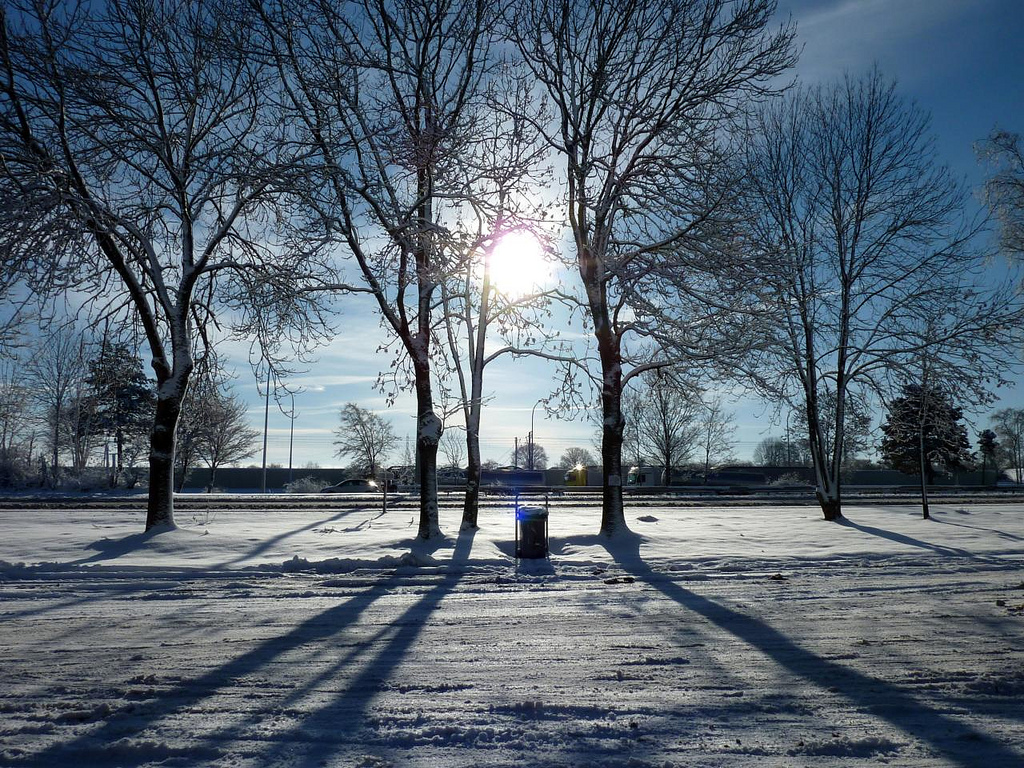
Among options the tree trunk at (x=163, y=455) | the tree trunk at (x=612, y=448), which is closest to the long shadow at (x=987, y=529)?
the tree trunk at (x=612, y=448)

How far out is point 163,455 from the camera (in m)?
14.3

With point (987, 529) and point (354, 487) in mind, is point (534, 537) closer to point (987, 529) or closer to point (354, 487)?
point (987, 529)

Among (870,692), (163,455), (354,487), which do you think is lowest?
(870,692)

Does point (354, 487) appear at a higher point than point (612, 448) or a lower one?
lower

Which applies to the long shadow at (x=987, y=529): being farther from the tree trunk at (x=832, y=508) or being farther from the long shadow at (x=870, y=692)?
the long shadow at (x=870, y=692)

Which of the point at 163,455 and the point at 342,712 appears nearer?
the point at 342,712

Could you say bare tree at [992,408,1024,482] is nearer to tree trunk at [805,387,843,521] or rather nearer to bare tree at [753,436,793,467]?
bare tree at [753,436,793,467]

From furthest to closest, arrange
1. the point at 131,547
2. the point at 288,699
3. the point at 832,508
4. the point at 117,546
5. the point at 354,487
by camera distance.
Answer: the point at 354,487
the point at 832,508
the point at 117,546
the point at 131,547
the point at 288,699

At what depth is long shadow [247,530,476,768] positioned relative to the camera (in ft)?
12.1

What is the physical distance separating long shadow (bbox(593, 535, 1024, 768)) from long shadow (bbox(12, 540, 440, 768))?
3.97m

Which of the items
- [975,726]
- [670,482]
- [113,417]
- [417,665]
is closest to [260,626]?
[417,665]

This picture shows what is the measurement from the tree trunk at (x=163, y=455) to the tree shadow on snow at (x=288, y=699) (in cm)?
860

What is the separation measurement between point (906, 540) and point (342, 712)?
574 inches

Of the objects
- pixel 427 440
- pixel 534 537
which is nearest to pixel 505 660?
pixel 534 537
